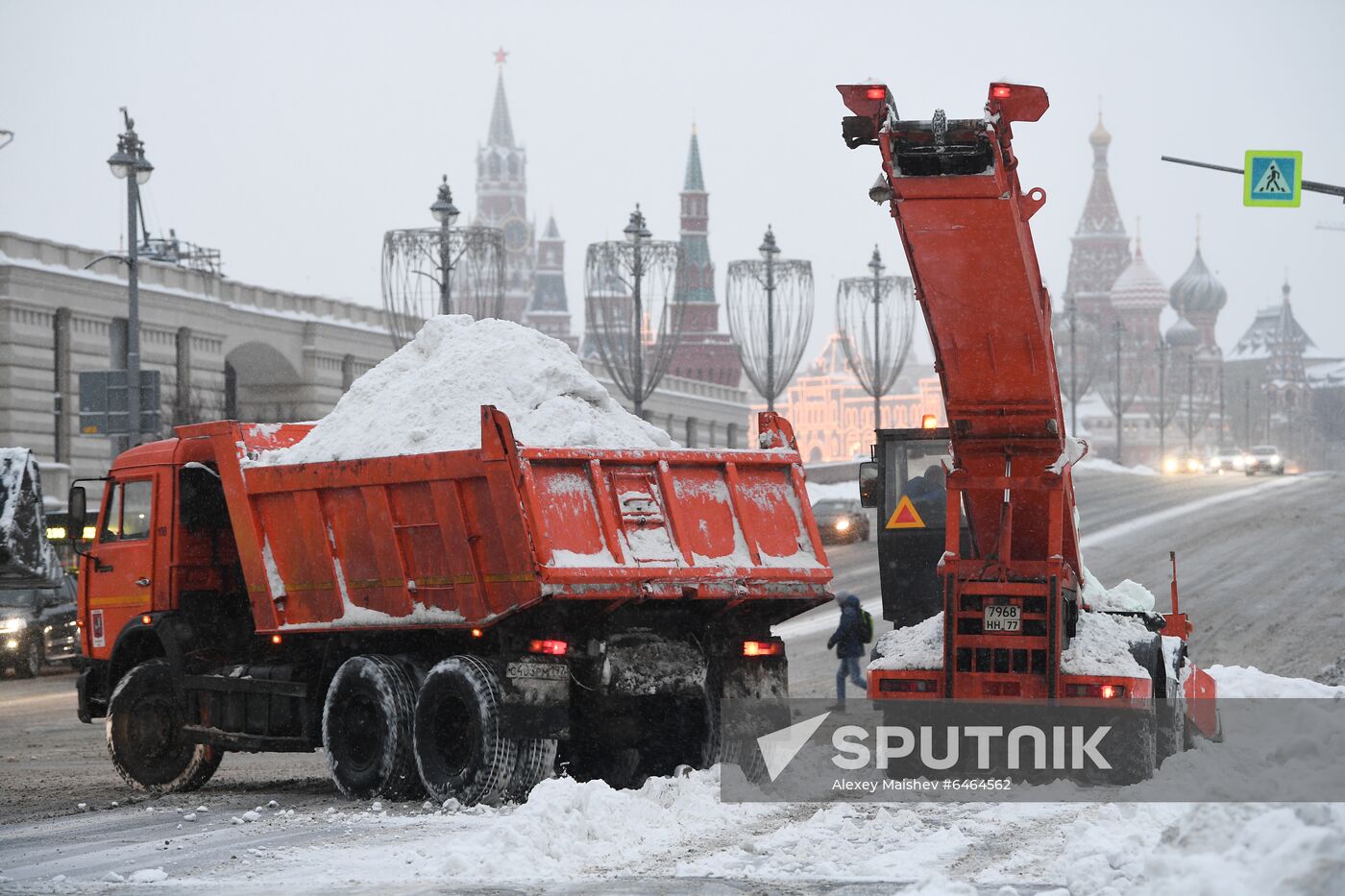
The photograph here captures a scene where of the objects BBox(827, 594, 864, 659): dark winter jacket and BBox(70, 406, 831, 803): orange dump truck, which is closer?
BBox(70, 406, 831, 803): orange dump truck

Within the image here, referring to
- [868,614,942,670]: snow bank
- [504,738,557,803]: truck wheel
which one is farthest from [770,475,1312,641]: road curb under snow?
→ [504,738,557,803]: truck wheel

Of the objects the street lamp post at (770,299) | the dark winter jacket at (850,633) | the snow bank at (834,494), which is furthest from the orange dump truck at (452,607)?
the street lamp post at (770,299)

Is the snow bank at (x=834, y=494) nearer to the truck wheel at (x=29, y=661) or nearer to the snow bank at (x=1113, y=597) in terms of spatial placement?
the truck wheel at (x=29, y=661)

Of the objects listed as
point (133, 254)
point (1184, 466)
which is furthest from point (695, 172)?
point (133, 254)

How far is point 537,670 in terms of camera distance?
1260 centimetres

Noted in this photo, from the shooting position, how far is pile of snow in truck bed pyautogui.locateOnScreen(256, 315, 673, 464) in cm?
1378

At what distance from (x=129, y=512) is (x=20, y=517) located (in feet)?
9.78

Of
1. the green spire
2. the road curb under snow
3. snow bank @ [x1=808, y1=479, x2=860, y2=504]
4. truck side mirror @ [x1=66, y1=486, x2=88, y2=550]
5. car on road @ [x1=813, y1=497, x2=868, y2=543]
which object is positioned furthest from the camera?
the green spire

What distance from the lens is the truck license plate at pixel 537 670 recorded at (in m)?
12.6

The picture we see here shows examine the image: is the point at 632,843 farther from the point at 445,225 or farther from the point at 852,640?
the point at 445,225

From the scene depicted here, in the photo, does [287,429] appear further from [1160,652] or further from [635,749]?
[1160,652]

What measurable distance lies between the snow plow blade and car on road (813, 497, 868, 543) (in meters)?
27.3

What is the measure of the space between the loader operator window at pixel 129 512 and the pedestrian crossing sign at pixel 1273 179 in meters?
16.8

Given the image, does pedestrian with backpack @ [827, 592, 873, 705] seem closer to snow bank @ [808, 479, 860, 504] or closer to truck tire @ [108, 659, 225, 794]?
truck tire @ [108, 659, 225, 794]
